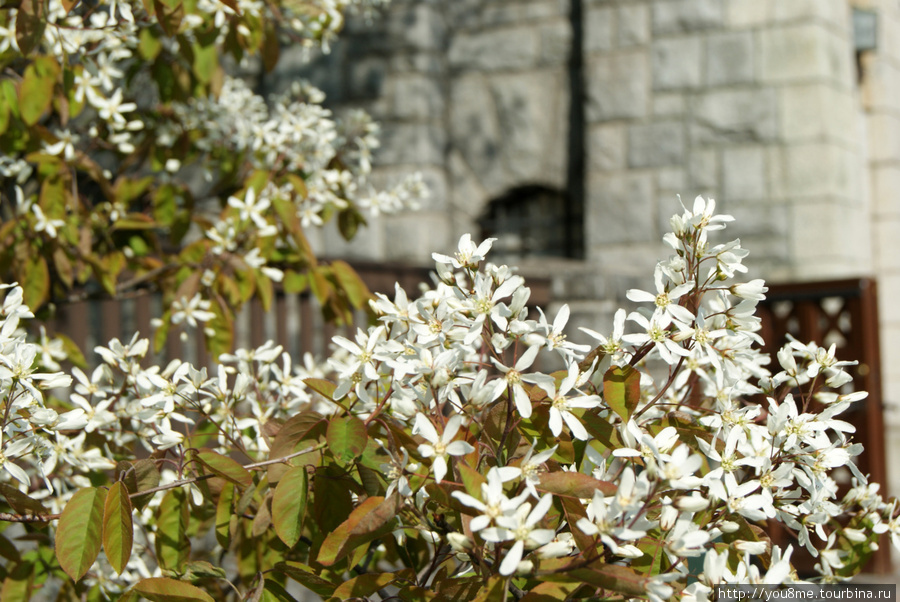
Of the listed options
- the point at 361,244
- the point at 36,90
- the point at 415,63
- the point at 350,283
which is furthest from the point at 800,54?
the point at 36,90

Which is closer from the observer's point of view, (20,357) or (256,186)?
(20,357)

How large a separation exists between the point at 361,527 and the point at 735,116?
4.49 metres

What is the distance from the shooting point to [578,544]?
1296 mm

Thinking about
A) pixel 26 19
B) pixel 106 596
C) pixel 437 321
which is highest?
pixel 26 19

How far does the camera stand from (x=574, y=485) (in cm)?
126

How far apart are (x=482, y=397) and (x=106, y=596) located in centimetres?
117

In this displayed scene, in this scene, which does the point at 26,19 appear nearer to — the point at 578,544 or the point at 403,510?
the point at 403,510

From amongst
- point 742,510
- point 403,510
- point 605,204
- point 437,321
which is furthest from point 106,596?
point 605,204

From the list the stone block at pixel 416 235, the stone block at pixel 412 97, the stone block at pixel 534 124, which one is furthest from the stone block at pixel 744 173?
the stone block at pixel 412 97

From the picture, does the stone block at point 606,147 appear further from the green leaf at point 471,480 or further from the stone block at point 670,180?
A: the green leaf at point 471,480

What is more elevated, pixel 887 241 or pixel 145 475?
pixel 887 241

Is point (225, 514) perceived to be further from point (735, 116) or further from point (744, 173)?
point (735, 116)

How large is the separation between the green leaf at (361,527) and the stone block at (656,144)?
435 centimetres

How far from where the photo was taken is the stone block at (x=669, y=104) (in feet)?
17.4
